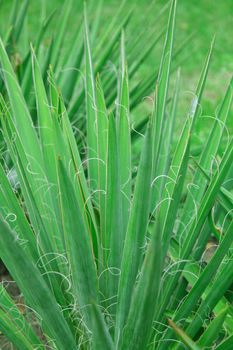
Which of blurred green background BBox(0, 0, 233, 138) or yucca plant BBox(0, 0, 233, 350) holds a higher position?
yucca plant BBox(0, 0, 233, 350)

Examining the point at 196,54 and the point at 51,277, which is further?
the point at 196,54

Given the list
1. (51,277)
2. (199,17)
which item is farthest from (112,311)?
(199,17)

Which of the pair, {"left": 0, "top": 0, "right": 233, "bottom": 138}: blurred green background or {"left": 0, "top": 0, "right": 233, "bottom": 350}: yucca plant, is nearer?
{"left": 0, "top": 0, "right": 233, "bottom": 350}: yucca plant

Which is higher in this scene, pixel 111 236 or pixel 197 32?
pixel 111 236

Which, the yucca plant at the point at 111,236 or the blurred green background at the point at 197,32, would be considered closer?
the yucca plant at the point at 111,236

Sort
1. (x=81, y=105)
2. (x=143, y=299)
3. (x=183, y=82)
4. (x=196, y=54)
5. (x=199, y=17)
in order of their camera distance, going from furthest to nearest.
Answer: (x=199, y=17) < (x=196, y=54) < (x=183, y=82) < (x=81, y=105) < (x=143, y=299)

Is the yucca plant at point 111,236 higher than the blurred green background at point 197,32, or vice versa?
the yucca plant at point 111,236

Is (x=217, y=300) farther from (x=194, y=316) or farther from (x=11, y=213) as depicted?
(x=11, y=213)

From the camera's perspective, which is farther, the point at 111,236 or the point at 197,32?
the point at 197,32
